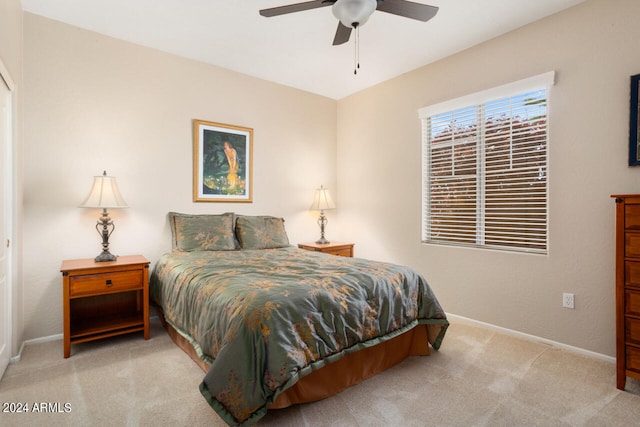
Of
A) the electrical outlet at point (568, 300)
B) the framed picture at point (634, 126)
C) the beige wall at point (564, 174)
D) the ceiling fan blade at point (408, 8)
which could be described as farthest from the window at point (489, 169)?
the ceiling fan blade at point (408, 8)

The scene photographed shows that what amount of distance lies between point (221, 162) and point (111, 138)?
1.06m

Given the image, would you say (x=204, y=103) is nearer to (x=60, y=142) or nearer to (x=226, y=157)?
(x=226, y=157)

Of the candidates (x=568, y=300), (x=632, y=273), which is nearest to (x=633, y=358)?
(x=632, y=273)

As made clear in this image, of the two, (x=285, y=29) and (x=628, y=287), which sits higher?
(x=285, y=29)

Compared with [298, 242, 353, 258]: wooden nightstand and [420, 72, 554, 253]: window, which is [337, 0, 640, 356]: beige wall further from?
[298, 242, 353, 258]: wooden nightstand

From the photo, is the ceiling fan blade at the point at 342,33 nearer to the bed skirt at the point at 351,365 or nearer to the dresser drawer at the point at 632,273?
the bed skirt at the point at 351,365

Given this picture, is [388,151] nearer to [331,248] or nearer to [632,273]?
[331,248]

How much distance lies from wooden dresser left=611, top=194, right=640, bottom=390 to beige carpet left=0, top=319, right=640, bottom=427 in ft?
0.63

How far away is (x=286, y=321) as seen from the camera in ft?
5.51

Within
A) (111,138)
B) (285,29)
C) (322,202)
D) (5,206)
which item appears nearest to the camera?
(5,206)

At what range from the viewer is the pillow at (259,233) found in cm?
351

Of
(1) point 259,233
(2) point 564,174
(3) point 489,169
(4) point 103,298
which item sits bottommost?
(4) point 103,298

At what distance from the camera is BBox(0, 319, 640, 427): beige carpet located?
1740 millimetres

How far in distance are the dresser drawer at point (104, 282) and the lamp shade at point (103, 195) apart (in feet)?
1.88
